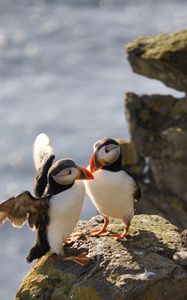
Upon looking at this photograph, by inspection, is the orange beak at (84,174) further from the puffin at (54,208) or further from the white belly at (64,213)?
the white belly at (64,213)

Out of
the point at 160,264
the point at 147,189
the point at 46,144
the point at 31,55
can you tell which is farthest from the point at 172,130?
the point at 31,55

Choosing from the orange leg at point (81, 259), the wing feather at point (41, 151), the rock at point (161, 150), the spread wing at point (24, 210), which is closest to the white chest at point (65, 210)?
the spread wing at point (24, 210)

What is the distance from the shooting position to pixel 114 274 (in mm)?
10992

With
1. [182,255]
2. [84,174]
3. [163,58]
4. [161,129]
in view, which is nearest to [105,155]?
[84,174]

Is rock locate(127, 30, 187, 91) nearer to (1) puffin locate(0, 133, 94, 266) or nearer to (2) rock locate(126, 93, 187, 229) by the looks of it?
(2) rock locate(126, 93, 187, 229)

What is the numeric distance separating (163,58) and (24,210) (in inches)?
276

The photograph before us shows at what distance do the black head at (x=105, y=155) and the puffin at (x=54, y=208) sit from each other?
0.29 meters

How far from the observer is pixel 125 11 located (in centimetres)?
3831

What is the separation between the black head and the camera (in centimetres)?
1156

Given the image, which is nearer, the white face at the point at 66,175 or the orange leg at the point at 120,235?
the white face at the point at 66,175

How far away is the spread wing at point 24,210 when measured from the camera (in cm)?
1104

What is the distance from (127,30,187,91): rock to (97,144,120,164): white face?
6.16 meters

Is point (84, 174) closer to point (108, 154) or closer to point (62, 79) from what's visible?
point (108, 154)

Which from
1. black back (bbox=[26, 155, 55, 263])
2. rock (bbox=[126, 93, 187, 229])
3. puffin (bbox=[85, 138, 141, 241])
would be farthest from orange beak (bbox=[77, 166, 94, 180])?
rock (bbox=[126, 93, 187, 229])
